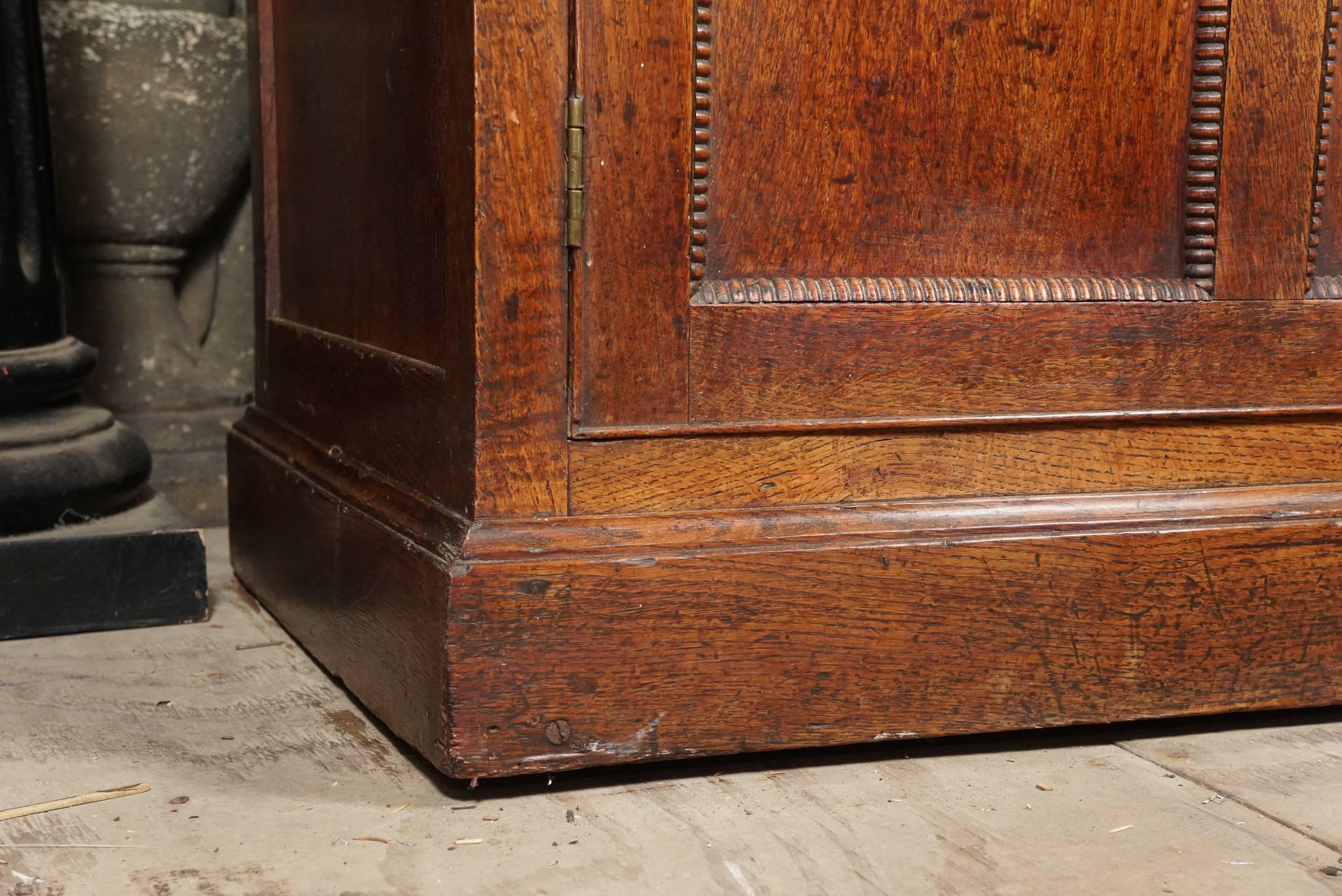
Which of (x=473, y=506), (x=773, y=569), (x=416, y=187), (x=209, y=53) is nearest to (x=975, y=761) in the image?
(x=773, y=569)

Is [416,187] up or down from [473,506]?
up

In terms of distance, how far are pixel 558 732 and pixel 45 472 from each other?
817mm

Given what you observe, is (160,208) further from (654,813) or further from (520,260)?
(654,813)

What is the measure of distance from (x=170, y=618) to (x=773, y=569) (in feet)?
2.75

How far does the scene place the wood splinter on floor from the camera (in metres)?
1.23

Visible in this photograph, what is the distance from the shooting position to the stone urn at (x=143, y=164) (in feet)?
7.06

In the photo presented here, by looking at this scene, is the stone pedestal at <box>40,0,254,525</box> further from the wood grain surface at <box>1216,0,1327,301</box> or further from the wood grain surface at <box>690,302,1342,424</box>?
the wood grain surface at <box>1216,0,1327,301</box>

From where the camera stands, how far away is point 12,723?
144cm

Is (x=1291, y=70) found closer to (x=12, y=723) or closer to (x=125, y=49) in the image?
(x=12, y=723)

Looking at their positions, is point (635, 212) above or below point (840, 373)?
above

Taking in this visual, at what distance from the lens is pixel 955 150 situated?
1338 mm

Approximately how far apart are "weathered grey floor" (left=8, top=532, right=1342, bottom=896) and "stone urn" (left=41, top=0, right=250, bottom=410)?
90cm

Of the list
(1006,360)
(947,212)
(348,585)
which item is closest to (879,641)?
(1006,360)

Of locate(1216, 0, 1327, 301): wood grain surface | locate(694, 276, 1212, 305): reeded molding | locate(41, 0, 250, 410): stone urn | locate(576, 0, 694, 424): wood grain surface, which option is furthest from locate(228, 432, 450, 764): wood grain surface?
locate(1216, 0, 1327, 301): wood grain surface
